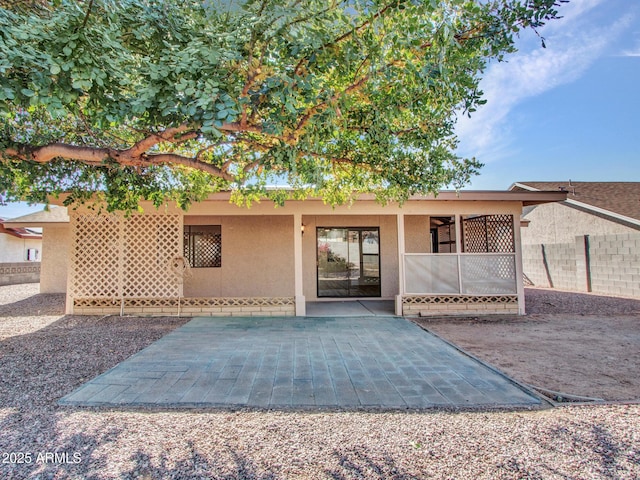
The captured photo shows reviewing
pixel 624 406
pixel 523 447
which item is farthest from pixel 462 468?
pixel 624 406

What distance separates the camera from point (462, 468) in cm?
234

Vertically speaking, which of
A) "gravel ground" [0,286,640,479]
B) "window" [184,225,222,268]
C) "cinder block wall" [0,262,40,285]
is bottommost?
"gravel ground" [0,286,640,479]

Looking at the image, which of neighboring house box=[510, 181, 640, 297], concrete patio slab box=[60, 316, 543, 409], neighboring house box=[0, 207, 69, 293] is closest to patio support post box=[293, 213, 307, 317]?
concrete patio slab box=[60, 316, 543, 409]

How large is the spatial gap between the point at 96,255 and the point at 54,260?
6496 millimetres

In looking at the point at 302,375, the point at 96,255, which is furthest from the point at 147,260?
the point at 302,375

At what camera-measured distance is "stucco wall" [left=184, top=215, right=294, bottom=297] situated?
1009 centimetres

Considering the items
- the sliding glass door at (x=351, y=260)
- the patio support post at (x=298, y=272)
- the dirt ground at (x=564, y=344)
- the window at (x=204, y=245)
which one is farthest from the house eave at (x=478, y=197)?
the dirt ground at (x=564, y=344)

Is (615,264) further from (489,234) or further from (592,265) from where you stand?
(489,234)

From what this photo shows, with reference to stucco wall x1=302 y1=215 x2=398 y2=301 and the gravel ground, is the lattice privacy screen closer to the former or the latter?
stucco wall x1=302 y1=215 x2=398 y2=301

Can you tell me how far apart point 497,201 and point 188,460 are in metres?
8.30

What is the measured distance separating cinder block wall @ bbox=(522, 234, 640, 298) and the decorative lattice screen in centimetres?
509

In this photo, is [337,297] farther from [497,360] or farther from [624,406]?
[624,406]

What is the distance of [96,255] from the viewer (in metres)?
8.03

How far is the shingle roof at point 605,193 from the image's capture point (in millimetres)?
12327
